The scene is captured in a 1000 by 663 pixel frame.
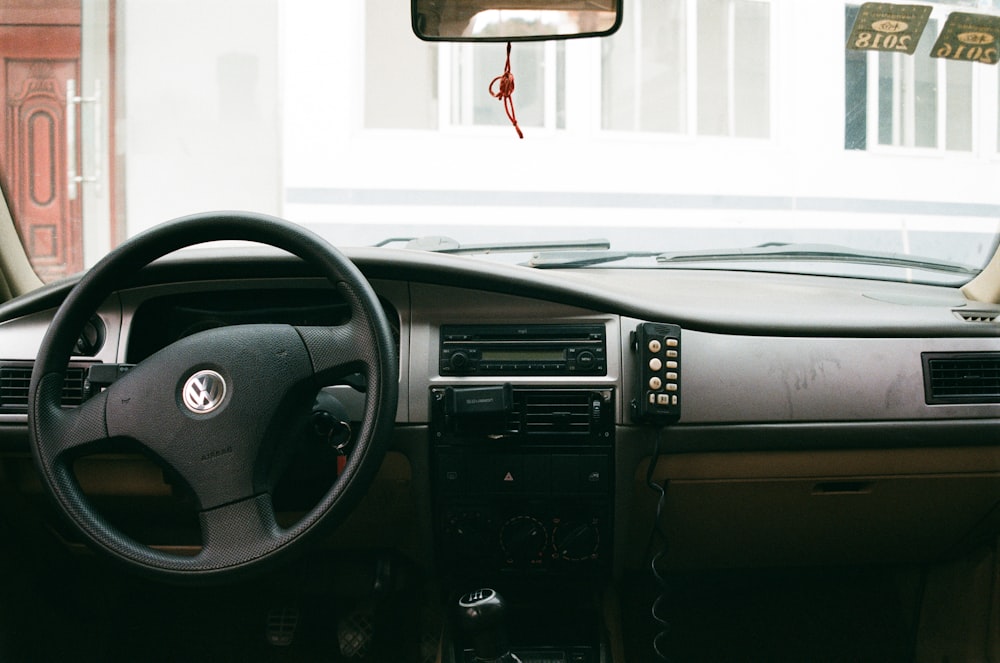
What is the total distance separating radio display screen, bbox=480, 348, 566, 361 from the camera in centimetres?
189

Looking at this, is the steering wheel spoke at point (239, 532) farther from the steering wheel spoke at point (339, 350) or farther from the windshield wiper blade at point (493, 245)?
the windshield wiper blade at point (493, 245)

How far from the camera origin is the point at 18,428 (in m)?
1.91

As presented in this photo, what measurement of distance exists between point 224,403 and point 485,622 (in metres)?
0.82

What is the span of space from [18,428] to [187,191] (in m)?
1.19

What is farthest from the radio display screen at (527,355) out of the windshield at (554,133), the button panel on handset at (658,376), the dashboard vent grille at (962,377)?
the dashboard vent grille at (962,377)

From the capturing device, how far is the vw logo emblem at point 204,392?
1536 millimetres

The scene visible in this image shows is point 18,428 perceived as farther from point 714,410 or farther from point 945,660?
point 945,660

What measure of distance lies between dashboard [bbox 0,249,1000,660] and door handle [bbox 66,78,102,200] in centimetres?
87

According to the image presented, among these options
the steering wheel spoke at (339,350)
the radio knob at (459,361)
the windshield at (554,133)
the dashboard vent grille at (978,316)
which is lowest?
the radio knob at (459,361)

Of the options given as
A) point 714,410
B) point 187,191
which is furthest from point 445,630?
point 187,191

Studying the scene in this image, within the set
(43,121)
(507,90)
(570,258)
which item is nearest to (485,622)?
(570,258)

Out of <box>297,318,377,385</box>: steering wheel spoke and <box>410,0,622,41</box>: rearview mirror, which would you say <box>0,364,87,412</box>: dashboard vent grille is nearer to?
<box>297,318,377,385</box>: steering wheel spoke

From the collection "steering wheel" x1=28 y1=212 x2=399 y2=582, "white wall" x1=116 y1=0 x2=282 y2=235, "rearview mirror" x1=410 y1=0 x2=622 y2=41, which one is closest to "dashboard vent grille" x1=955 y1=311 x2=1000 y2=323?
"rearview mirror" x1=410 y1=0 x2=622 y2=41

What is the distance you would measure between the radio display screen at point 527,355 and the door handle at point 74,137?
1.61 meters
